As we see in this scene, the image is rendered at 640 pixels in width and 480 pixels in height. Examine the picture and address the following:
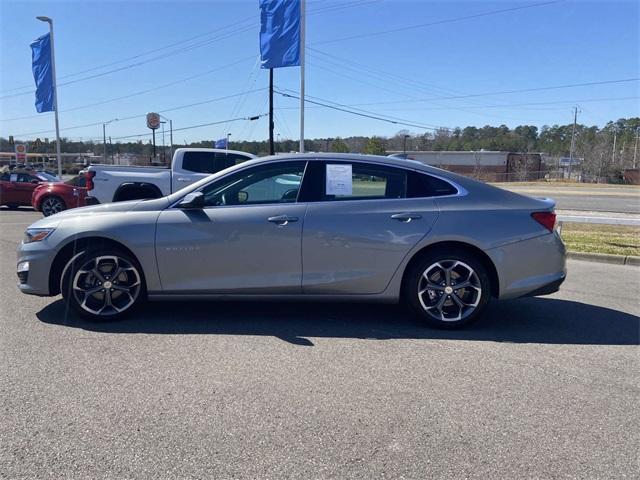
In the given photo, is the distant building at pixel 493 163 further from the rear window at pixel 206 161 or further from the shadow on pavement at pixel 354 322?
the shadow on pavement at pixel 354 322

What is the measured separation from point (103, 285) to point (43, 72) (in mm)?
27039

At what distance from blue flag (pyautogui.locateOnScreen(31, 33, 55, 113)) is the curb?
26.6 meters

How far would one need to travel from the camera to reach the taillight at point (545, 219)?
4.75m

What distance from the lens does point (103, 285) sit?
4.73m

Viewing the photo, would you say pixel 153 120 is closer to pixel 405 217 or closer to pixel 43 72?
pixel 43 72

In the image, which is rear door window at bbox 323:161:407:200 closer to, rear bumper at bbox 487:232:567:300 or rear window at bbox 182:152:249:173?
rear bumper at bbox 487:232:567:300

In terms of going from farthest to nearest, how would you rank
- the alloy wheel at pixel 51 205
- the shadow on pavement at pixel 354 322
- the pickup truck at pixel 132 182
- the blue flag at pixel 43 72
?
1. the blue flag at pixel 43 72
2. the alloy wheel at pixel 51 205
3. the pickup truck at pixel 132 182
4. the shadow on pavement at pixel 354 322

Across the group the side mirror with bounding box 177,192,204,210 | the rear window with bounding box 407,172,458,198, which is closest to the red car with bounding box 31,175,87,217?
the side mirror with bounding box 177,192,204,210

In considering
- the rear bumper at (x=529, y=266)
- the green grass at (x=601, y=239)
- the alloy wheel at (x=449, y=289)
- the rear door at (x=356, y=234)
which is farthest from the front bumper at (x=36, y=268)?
the green grass at (x=601, y=239)

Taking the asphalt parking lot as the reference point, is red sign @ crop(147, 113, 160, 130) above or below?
above

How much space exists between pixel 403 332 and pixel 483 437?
1803 mm

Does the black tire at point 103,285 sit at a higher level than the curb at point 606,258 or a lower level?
higher

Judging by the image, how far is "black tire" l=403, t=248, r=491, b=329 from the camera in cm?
469

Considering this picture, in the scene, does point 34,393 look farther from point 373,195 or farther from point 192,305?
point 373,195
